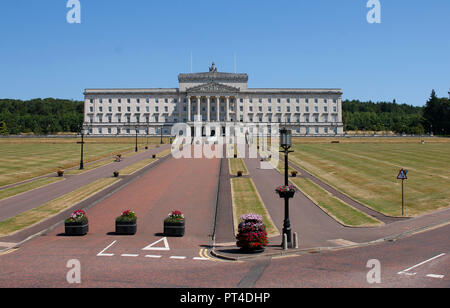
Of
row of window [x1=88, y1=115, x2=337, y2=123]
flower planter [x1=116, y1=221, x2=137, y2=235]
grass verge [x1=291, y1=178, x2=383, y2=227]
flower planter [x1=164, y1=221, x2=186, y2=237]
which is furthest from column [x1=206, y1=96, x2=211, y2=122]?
flower planter [x1=164, y1=221, x2=186, y2=237]

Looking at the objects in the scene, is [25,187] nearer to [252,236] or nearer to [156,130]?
[252,236]

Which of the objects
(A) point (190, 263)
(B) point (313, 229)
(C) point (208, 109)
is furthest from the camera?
(C) point (208, 109)

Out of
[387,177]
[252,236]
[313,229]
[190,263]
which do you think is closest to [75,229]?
[190,263]

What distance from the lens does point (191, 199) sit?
1469 inches

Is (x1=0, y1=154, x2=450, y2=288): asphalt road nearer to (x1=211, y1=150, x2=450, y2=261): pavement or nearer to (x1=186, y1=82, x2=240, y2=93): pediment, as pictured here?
(x1=211, y1=150, x2=450, y2=261): pavement

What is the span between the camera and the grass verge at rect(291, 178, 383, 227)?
29.5 m

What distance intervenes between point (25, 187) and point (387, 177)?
4013 cm

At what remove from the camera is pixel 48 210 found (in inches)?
1281

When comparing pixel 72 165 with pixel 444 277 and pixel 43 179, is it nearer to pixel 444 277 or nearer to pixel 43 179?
pixel 43 179

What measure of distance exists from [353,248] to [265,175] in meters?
30.1

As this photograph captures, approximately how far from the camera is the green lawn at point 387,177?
36094mm

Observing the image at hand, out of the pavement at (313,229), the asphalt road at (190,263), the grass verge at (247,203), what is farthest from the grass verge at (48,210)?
the grass verge at (247,203)

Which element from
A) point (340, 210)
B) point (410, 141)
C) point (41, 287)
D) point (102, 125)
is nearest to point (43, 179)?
point (340, 210)

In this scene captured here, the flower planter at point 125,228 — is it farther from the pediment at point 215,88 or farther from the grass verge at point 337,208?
the pediment at point 215,88
